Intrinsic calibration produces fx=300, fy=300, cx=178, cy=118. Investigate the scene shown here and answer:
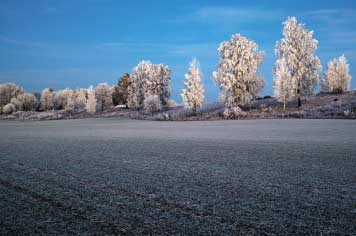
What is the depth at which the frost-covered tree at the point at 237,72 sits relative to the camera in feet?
180

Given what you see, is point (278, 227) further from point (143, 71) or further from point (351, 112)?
point (143, 71)

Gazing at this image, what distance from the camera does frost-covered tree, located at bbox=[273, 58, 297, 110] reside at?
50.8 meters

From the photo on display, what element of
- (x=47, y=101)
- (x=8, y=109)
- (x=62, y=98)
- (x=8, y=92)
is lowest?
(x=8, y=109)

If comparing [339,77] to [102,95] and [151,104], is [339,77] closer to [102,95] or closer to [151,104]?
[151,104]

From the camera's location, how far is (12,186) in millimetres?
6867

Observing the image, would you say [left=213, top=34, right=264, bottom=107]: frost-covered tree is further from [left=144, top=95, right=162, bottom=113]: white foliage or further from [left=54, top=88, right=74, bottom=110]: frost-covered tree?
[left=54, top=88, right=74, bottom=110]: frost-covered tree

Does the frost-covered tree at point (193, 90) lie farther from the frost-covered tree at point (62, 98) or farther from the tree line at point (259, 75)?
the frost-covered tree at point (62, 98)

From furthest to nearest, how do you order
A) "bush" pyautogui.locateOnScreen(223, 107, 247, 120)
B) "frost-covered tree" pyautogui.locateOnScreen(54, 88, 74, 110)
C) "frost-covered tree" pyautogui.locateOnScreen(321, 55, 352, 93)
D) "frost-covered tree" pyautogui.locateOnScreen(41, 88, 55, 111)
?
"frost-covered tree" pyautogui.locateOnScreen(54, 88, 74, 110) < "frost-covered tree" pyautogui.locateOnScreen(41, 88, 55, 111) < "frost-covered tree" pyautogui.locateOnScreen(321, 55, 352, 93) < "bush" pyautogui.locateOnScreen(223, 107, 247, 120)

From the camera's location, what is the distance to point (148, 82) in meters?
79.4

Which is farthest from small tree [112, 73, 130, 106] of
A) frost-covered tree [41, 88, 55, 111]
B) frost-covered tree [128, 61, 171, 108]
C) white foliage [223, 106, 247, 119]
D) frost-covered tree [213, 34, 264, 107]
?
white foliage [223, 106, 247, 119]

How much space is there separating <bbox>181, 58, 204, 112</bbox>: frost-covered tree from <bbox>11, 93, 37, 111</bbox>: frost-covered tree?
71.3 metres

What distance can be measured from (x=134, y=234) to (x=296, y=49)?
5414 centimetres

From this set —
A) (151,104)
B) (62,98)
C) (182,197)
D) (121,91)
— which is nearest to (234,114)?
(151,104)

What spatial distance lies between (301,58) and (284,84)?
5763 mm
